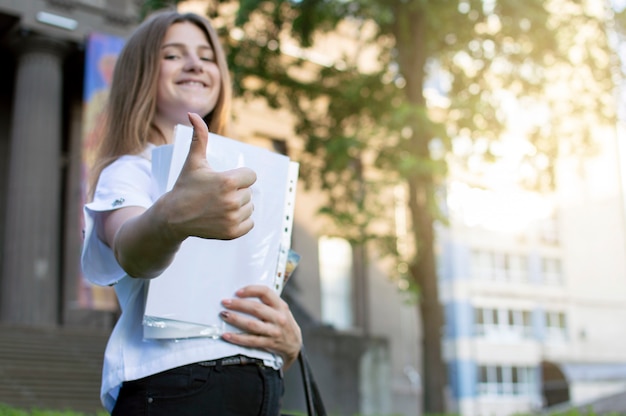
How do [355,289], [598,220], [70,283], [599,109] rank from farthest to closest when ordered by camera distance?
[598,220]
[355,289]
[70,283]
[599,109]

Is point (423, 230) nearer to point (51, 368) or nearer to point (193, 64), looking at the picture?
point (51, 368)

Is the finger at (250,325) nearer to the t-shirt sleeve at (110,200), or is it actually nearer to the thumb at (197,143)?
the t-shirt sleeve at (110,200)

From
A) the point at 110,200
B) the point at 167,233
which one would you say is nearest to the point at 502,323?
the point at 110,200

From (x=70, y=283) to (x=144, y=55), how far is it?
63.5 feet

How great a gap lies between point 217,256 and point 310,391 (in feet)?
1.72

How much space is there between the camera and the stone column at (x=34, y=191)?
17.2 meters

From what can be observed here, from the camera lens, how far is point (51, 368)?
1268 centimetres

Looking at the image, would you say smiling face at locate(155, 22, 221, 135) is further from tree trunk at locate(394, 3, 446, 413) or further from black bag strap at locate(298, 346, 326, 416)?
tree trunk at locate(394, 3, 446, 413)

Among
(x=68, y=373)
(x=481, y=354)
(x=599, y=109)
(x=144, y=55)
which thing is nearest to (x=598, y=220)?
(x=481, y=354)

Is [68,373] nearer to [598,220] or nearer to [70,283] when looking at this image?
[70,283]

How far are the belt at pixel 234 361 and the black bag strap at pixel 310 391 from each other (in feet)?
0.72

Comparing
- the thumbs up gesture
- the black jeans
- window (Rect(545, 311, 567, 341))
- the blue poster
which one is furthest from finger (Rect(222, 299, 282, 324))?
window (Rect(545, 311, 567, 341))

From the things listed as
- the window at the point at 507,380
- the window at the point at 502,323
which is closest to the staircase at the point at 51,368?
the window at the point at 507,380

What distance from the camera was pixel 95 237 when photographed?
1.92 metres
